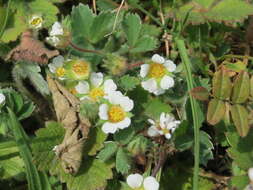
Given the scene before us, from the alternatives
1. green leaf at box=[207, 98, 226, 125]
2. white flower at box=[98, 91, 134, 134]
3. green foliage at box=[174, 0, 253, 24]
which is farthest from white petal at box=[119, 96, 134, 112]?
green foliage at box=[174, 0, 253, 24]

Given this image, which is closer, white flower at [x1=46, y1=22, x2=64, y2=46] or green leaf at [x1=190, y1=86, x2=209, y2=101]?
green leaf at [x1=190, y1=86, x2=209, y2=101]

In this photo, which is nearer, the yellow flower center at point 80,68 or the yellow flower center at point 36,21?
the yellow flower center at point 80,68

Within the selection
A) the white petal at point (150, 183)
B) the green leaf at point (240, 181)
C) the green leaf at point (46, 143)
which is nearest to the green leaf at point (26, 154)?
the green leaf at point (46, 143)

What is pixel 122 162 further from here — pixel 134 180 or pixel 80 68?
pixel 80 68

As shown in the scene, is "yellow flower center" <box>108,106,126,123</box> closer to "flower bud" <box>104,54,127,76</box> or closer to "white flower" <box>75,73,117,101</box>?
"white flower" <box>75,73,117,101</box>

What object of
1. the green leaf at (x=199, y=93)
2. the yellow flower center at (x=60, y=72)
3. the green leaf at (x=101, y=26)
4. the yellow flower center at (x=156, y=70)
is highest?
the green leaf at (x=101, y=26)

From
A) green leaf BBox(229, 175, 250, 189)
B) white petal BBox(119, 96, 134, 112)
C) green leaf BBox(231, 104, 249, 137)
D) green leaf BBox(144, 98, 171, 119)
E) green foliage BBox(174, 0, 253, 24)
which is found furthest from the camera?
green foliage BBox(174, 0, 253, 24)

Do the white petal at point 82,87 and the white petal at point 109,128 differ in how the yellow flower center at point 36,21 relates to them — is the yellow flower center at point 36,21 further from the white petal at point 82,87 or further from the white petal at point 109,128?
the white petal at point 109,128
